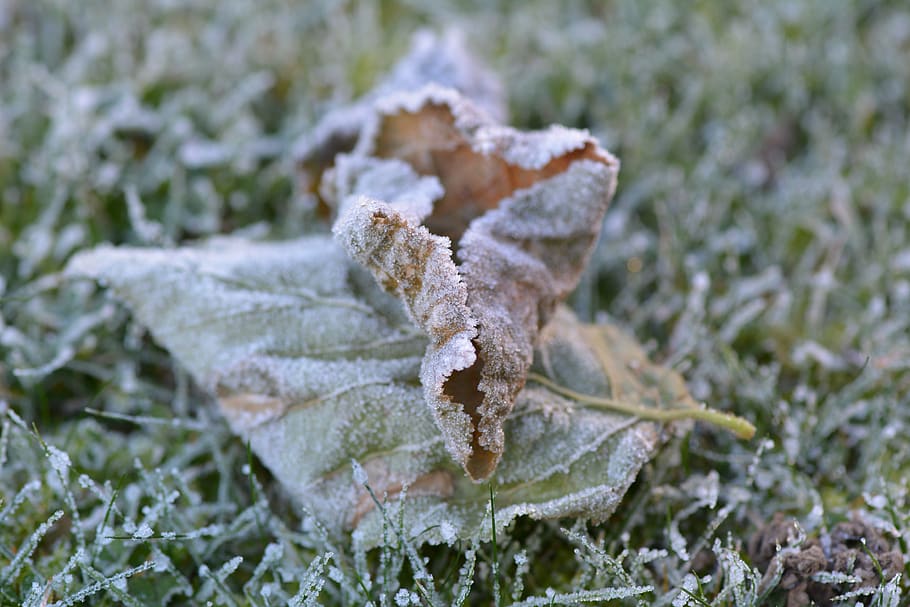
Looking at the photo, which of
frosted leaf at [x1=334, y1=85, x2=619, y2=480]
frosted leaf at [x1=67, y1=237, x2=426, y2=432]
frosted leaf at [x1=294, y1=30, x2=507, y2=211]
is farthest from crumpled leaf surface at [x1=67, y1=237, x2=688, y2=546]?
frosted leaf at [x1=294, y1=30, x2=507, y2=211]

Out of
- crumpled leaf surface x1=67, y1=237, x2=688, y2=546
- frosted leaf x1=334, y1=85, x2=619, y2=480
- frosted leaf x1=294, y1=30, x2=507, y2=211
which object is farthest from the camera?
frosted leaf x1=294, y1=30, x2=507, y2=211

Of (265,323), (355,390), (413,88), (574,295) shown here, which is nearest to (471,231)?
(355,390)

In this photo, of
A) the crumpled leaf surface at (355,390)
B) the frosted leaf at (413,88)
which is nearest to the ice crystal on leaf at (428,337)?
the crumpled leaf surface at (355,390)

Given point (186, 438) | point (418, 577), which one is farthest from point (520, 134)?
point (186, 438)

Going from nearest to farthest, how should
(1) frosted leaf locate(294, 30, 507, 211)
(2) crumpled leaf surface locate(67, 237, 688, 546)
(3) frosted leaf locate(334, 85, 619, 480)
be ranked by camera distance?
(3) frosted leaf locate(334, 85, 619, 480) → (2) crumpled leaf surface locate(67, 237, 688, 546) → (1) frosted leaf locate(294, 30, 507, 211)

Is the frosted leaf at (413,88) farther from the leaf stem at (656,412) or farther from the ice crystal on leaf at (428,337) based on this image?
the leaf stem at (656,412)

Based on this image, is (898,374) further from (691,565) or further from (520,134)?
(520,134)

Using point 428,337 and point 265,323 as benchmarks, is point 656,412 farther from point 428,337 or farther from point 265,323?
point 265,323

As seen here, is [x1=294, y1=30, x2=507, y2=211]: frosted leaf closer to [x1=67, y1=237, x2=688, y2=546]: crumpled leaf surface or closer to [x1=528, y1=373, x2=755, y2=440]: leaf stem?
[x1=67, y1=237, x2=688, y2=546]: crumpled leaf surface
